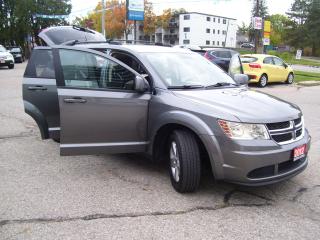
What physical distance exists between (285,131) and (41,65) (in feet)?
12.4

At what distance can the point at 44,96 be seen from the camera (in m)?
5.78

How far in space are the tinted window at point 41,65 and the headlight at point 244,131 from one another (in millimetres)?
3081

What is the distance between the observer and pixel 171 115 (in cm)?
458

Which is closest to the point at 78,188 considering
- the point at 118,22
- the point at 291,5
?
the point at 118,22

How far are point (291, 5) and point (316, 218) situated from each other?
94.9 m

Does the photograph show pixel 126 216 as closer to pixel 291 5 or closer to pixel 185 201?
pixel 185 201

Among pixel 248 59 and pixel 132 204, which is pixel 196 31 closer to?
pixel 248 59

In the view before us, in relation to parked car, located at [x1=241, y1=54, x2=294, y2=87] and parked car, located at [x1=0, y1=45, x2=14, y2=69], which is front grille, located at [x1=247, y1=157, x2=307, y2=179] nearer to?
parked car, located at [x1=241, y1=54, x2=294, y2=87]

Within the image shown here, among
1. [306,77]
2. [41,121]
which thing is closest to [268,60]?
[306,77]

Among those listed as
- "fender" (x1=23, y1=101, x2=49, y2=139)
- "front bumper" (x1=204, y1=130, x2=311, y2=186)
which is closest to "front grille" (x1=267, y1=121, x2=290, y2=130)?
"front bumper" (x1=204, y1=130, x2=311, y2=186)

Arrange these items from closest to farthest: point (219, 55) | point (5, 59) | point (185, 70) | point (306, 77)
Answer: point (185, 70)
point (219, 55)
point (306, 77)
point (5, 59)

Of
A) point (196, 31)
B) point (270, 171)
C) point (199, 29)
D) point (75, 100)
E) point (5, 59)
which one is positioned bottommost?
point (5, 59)

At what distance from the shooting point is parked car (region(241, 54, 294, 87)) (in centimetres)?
1748

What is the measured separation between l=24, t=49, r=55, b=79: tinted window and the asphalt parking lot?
1257mm
